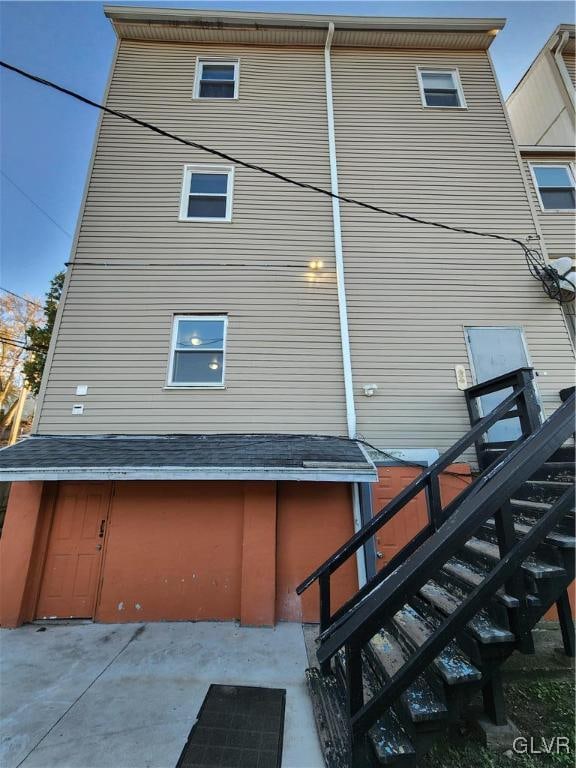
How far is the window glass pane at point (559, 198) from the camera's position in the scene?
6625 millimetres

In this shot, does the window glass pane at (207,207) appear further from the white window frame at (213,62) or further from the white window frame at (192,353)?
the white window frame at (213,62)

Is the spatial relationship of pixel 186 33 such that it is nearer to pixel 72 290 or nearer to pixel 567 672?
pixel 72 290

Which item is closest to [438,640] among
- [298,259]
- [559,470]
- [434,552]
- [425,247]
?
[434,552]

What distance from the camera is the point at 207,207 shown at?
6070mm

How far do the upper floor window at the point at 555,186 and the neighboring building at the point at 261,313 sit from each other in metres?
0.86

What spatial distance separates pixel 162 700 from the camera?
2.79 meters

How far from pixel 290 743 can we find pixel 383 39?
37.3ft

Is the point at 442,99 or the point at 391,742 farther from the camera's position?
the point at 442,99

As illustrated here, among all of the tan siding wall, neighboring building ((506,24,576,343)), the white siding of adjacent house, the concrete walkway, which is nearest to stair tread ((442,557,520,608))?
the concrete walkway

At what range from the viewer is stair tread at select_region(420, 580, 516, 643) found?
1.91 meters

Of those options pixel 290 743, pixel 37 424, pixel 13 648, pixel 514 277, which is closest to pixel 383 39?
pixel 514 277

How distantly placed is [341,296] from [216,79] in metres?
5.70

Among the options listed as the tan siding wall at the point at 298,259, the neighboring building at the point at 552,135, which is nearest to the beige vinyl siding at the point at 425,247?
the tan siding wall at the point at 298,259

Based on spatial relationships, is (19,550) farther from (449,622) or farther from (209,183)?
(209,183)
